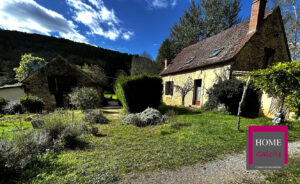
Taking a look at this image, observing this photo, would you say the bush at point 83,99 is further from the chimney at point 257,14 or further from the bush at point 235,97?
the chimney at point 257,14

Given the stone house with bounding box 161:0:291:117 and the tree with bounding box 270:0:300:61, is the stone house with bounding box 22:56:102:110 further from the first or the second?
the tree with bounding box 270:0:300:61

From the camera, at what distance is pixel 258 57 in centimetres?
802

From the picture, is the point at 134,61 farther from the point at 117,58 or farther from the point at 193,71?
the point at 193,71

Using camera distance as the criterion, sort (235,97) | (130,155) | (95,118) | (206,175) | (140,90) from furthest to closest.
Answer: (140,90) < (235,97) < (95,118) < (130,155) < (206,175)

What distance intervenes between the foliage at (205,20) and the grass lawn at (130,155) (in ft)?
63.7

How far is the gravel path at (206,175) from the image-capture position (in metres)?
1.84

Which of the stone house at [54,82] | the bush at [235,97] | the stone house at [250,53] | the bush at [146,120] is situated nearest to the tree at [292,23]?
the stone house at [250,53]

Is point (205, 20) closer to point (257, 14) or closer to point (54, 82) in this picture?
point (257, 14)

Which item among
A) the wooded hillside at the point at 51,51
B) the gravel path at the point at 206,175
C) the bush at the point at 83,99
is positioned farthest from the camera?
the wooded hillside at the point at 51,51

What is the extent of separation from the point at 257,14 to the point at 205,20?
13.3 meters

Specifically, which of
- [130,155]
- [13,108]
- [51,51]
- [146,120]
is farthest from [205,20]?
[51,51]

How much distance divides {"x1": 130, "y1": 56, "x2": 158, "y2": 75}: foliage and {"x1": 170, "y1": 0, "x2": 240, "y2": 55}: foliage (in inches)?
237

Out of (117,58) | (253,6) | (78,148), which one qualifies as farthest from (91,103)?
(117,58)

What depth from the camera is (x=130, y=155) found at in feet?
8.38
